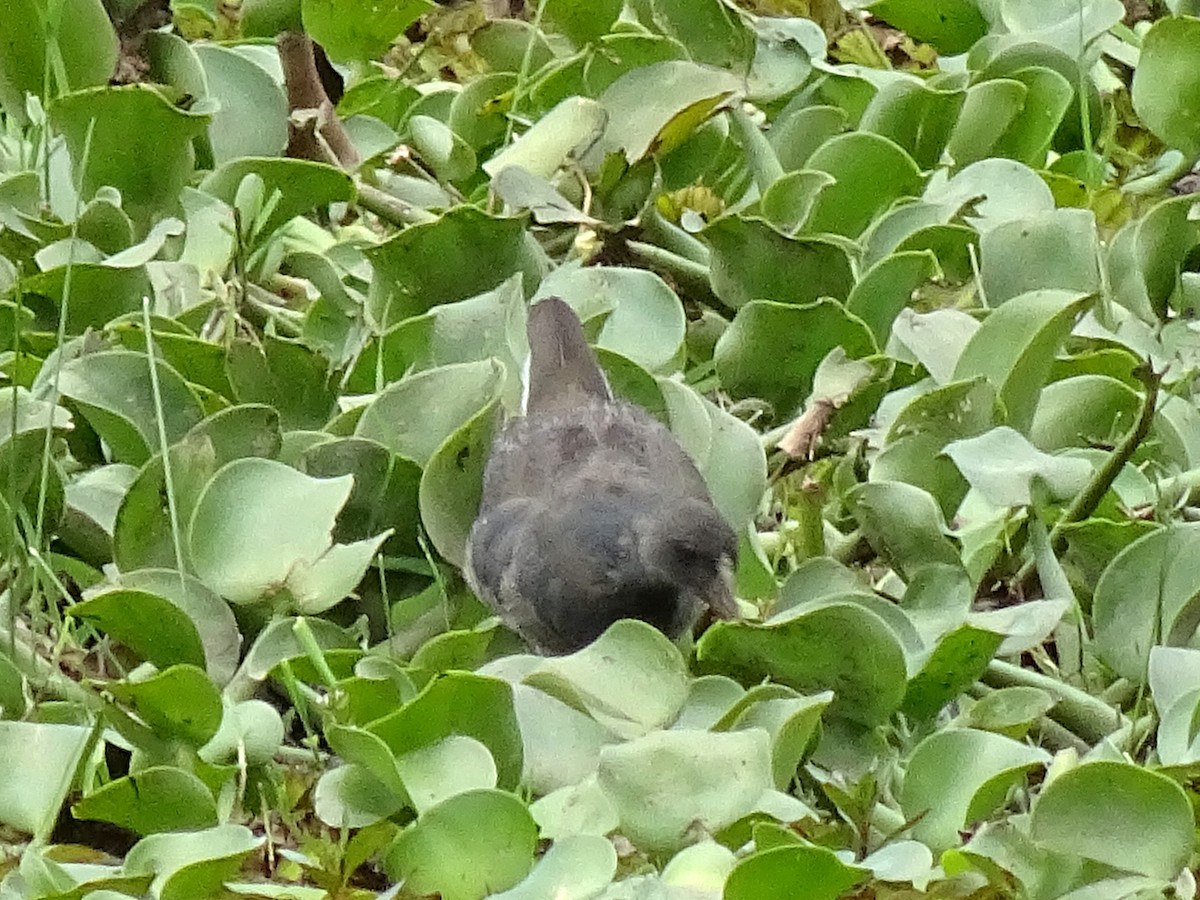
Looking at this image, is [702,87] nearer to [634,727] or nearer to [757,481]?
[757,481]

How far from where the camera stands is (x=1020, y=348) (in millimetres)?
1647

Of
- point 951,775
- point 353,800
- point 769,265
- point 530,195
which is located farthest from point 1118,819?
point 530,195

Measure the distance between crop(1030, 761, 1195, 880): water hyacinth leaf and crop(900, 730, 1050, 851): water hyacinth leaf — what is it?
3.5 inches

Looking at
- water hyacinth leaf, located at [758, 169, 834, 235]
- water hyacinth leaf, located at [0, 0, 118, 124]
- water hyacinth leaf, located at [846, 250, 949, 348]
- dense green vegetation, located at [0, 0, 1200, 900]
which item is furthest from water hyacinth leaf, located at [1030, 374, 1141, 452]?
water hyacinth leaf, located at [0, 0, 118, 124]

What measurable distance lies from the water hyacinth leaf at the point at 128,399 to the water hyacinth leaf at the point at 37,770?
39 centimetres

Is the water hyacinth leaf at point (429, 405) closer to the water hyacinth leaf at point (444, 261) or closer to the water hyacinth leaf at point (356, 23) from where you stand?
the water hyacinth leaf at point (444, 261)

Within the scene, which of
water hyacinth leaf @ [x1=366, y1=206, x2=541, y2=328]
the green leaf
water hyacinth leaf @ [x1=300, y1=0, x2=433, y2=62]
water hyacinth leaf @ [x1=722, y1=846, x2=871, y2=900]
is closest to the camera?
water hyacinth leaf @ [x1=722, y1=846, x2=871, y2=900]

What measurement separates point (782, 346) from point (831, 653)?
513mm

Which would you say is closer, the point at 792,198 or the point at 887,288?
the point at 887,288

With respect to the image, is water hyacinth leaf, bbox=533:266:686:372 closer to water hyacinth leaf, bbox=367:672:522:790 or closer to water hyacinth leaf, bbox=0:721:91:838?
water hyacinth leaf, bbox=367:672:522:790

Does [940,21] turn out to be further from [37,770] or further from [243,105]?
[37,770]

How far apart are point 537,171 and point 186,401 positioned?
20.3 inches

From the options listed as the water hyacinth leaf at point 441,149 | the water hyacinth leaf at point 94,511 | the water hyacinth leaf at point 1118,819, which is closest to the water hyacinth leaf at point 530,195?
the water hyacinth leaf at point 441,149

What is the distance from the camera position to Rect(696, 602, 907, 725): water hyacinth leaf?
1339 mm
